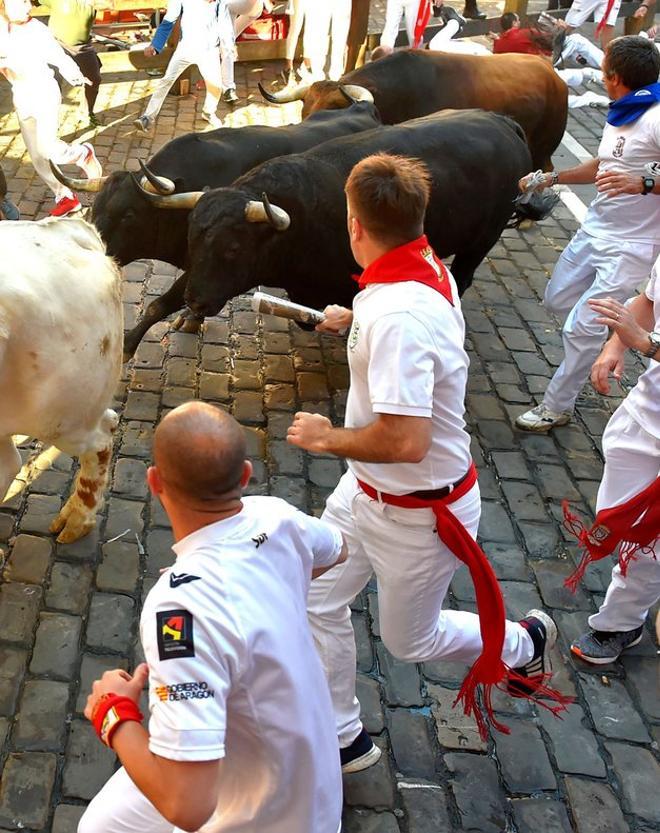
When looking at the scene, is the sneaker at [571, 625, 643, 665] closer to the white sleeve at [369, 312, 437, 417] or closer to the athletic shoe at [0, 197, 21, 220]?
the white sleeve at [369, 312, 437, 417]

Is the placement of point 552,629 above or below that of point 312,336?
above

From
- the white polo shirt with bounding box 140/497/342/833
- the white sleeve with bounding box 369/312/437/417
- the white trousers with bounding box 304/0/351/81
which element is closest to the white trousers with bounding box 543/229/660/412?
the white sleeve with bounding box 369/312/437/417

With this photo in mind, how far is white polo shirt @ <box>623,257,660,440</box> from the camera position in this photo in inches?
145

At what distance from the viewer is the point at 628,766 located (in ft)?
11.9

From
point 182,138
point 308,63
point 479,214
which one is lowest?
point 308,63

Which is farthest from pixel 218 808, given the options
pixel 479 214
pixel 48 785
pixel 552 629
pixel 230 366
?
pixel 479 214

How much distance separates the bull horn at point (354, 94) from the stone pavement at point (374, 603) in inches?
89.6

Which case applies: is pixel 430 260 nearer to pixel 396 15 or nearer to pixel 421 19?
pixel 396 15

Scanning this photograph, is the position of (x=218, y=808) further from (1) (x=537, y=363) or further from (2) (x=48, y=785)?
(1) (x=537, y=363)

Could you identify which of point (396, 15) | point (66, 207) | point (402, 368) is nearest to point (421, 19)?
point (396, 15)

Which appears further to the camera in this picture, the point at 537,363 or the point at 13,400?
the point at 537,363

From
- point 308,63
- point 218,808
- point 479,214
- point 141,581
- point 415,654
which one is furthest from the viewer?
point 308,63

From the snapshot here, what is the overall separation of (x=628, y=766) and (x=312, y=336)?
4.29 meters

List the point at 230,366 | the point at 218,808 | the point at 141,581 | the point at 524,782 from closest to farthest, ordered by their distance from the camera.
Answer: the point at 218,808 < the point at 524,782 < the point at 141,581 < the point at 230,366
